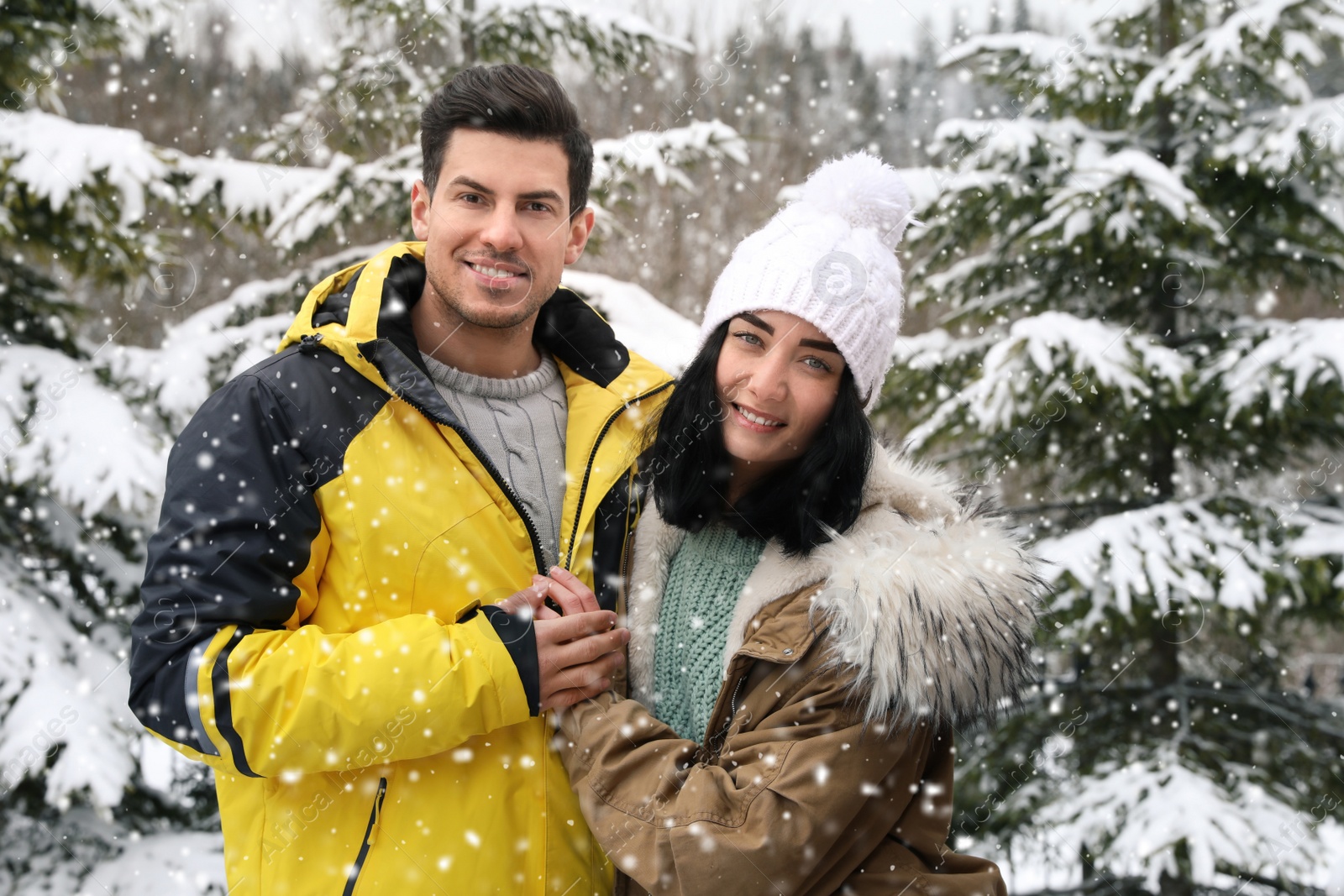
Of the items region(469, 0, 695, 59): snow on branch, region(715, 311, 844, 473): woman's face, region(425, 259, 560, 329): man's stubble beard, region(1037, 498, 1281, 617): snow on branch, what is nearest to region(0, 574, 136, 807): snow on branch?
region(425, 259, 560, 329): man's stubble beard

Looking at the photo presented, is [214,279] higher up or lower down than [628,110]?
lower down

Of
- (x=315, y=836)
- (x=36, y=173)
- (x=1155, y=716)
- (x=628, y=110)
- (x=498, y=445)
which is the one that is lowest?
(x=1155, y=716)

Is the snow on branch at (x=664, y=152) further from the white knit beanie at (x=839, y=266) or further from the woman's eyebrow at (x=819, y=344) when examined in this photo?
the woman's eyebrow at (x=819, y=344)

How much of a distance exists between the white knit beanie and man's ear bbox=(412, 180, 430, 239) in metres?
0.82

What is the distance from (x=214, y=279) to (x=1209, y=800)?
1441 cm

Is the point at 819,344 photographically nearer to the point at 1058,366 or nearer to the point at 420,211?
the point at 420,211

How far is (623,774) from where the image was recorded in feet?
5.91

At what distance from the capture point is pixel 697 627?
81.0 inches

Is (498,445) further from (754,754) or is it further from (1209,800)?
(1209,800)

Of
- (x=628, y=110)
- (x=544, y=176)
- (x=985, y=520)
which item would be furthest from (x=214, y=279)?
(x=985, y=520)

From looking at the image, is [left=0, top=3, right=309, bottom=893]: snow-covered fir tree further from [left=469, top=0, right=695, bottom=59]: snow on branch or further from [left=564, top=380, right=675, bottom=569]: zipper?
[left=564, top=380, right=675, bottom=569]: zipper

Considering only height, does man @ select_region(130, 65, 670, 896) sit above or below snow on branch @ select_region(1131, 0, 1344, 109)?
below

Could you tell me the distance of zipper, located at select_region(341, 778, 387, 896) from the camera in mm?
1842

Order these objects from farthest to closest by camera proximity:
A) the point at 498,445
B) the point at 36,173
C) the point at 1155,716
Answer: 1. the point at 1155,716
2. the point at 36,173
3. the point at 498,445
